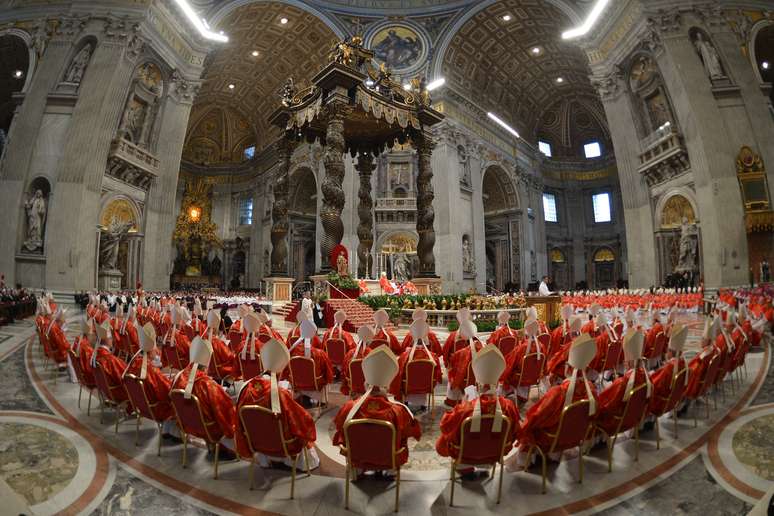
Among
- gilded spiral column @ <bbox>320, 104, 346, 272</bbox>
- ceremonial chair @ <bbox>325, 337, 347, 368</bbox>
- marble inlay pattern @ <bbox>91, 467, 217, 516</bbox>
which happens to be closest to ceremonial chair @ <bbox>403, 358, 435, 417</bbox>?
ceremonial chair @ <bbox>325, 337, 347, 368</bbox>

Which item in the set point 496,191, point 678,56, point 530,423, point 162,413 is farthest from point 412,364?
point 496,191

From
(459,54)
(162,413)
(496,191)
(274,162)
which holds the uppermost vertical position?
(459,54)

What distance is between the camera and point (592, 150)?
32.7m

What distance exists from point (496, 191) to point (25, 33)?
2657cm

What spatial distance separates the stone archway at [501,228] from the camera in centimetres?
2736

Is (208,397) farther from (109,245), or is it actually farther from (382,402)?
(109,245)

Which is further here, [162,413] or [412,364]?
[412,364]

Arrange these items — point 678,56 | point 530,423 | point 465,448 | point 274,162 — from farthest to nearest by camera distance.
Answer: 1. point 274,162
2. point 678,56
3. point 530,423
4. point 465,448

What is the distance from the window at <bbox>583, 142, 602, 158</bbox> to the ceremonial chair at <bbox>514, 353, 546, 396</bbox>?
111 feet

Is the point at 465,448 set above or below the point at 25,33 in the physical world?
Result: below

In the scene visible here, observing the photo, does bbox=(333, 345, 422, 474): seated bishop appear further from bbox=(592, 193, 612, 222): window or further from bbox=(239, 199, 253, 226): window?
bbox=(592, 193, 612, 222): window

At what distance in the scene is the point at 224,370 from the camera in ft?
14.9

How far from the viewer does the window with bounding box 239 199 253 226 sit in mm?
31250

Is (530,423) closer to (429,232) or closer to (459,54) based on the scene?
(429,232)
